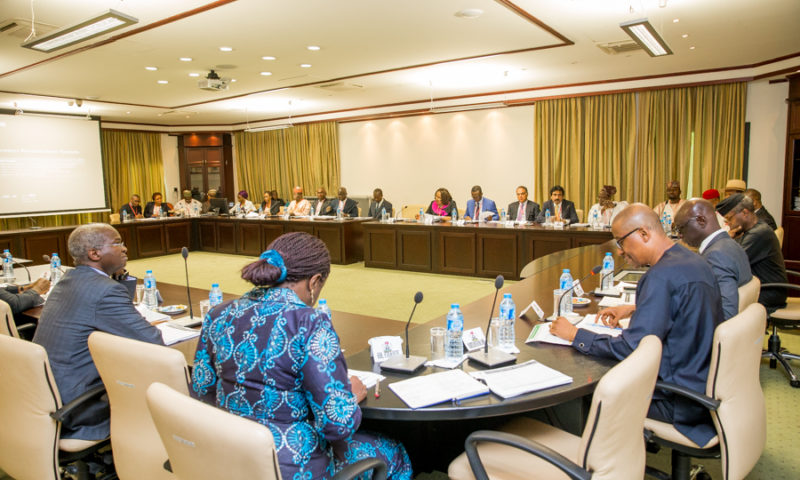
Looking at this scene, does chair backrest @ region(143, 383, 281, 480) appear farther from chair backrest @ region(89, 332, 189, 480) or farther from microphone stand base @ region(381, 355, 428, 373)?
microphone stand base @ region(381, 355, 428, 373)

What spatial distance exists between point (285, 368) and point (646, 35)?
4.31 meters

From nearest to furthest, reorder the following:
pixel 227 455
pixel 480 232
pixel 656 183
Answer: pixel 227 455
pixel 480 232
pixel 656 183

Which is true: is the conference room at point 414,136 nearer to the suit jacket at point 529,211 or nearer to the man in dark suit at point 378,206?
the suit jacket at point 529,211

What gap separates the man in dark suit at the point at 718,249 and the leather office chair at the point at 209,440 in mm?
2033

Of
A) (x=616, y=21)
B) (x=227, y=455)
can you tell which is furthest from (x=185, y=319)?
(x=616, y=21)

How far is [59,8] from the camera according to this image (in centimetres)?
420

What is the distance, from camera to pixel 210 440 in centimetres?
116

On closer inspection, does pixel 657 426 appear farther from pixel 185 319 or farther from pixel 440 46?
pixel 440 46

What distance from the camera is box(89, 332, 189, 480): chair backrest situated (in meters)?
1.57

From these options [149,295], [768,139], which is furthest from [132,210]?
[768,139]

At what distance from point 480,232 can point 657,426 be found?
17.0ft

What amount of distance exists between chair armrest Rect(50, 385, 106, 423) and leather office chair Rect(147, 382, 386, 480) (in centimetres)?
78

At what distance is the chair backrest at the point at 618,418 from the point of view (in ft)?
4.18

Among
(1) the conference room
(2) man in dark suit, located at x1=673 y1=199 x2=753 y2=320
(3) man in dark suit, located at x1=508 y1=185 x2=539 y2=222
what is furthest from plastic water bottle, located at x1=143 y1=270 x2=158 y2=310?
(3) man in dark suit, located at x1=508 y1=185 x2=539 y2=222
